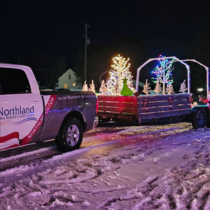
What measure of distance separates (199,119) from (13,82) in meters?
8.23

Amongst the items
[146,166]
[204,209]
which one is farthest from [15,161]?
[204,209]

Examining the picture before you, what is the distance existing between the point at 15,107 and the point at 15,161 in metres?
1.40

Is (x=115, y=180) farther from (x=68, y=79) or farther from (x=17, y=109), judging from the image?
(x=68, y=79)

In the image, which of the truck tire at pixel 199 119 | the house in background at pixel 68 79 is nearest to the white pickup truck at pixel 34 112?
the truck tire at pixel 199 119

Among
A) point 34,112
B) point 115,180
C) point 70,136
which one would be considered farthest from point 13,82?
point 115,180

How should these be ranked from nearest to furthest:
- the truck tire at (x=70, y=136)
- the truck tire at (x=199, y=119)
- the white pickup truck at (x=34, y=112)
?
1. the white pickup truck at (x=34, y=112)
2. the truck tire at (x=70, y=136)
3. the truck tire at (x=199, y=119)

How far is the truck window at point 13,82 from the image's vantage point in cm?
590

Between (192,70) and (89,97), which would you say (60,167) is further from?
(192,70)

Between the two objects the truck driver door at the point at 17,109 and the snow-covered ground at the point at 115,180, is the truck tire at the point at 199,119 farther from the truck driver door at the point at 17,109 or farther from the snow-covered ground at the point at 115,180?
the truck driver door at the point at 17,109

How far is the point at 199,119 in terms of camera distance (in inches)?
475

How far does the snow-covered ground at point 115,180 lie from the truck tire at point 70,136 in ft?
0.83

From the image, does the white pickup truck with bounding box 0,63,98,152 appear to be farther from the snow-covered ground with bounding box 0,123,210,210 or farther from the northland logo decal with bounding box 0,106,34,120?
the snow-covered ground with bounding box 0,123,210,210

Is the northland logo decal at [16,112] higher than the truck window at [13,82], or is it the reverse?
the truck window at [13,82]

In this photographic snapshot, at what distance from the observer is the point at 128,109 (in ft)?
33.4
